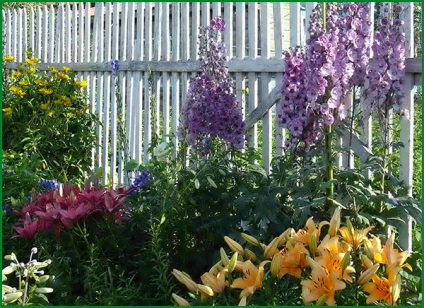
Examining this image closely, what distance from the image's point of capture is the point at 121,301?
3.37m

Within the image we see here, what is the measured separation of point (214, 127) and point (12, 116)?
3673 mm

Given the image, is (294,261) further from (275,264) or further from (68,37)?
(68,37)

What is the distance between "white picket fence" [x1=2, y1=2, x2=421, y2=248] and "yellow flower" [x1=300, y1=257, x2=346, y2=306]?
2084 millimetres

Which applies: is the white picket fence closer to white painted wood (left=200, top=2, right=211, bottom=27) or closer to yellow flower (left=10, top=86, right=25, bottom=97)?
white painted wood (left=200, top=2, right=211, bottom=27)

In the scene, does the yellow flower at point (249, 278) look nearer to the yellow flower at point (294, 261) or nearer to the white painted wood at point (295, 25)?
the yellow flower at point (294, 261)

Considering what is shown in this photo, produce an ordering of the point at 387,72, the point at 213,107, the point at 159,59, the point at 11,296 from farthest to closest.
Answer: the point at 159,59, the point at 213,107, the point at 387,72, the point at 11,296

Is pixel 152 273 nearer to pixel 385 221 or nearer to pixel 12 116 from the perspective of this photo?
pixel 385 221

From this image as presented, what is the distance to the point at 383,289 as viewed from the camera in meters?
2.23

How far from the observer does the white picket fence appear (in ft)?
16.2

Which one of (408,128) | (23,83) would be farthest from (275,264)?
(23,83)

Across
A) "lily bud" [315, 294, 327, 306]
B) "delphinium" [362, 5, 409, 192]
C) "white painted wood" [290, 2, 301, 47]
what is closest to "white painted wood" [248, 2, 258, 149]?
"white painted wood" [290, 2, 301, 47]

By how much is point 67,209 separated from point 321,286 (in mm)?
1859

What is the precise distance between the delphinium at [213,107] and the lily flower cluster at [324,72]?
18.6 inches

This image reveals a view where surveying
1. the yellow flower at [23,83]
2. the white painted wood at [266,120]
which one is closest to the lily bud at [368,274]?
the white painted wood at [266,120]
